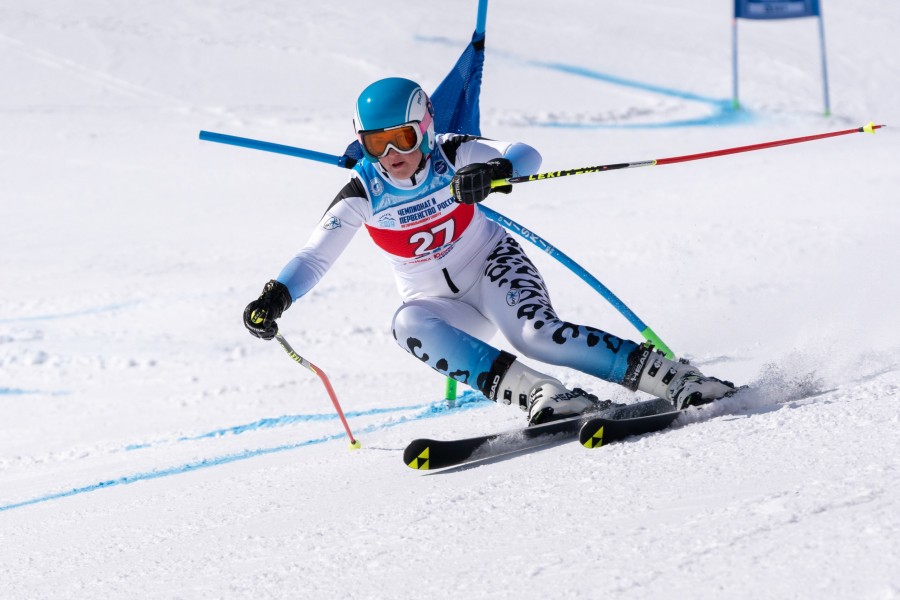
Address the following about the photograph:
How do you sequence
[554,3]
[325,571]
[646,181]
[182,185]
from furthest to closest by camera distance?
[554,3]
[182,185]
[646,181]
[325,571]

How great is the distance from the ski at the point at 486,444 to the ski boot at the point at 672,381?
0.16 metres

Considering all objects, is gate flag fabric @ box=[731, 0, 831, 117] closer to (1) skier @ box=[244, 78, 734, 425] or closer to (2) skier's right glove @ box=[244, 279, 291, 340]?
(1) skier @ box=[244, 78, 734, 425]

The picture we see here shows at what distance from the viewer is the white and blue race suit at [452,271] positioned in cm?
361

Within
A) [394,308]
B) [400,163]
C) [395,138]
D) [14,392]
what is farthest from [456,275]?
[14,392]

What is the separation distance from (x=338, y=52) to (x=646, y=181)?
6.39 m

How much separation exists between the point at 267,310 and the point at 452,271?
80 centimetres

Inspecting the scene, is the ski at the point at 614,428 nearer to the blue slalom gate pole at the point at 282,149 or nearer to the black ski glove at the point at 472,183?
the black ski glove at the point at 472,183

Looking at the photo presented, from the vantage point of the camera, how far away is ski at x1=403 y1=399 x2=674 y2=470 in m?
3.19

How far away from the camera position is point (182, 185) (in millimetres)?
10625

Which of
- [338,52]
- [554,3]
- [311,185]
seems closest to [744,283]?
[311,185]

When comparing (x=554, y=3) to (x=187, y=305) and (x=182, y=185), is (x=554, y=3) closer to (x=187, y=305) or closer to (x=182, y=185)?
(x=182, y=185)

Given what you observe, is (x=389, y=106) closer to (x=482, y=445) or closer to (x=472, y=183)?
(x=472, y=183)

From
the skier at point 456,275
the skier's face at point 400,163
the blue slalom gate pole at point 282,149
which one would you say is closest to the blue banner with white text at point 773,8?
the skier at point 456,275

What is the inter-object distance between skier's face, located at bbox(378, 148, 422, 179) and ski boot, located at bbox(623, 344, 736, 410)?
1065mm
